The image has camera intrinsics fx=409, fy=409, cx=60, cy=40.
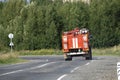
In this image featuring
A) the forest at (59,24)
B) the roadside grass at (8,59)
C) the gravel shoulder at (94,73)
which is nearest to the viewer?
the gravel shoulder at (94,73)

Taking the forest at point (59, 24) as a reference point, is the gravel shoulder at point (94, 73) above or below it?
below

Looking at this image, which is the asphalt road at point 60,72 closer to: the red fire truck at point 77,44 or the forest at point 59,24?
the red fire truck at point 77,44

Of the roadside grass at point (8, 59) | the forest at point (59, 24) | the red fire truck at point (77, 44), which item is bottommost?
the roadside grass at point (8, 59)

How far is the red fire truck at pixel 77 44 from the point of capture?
1667 inches

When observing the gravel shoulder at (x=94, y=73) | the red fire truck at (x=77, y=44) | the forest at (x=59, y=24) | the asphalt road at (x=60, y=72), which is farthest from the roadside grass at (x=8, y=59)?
the forest at (x=59, y=24)

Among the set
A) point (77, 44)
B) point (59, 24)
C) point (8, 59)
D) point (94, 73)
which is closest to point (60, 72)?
point (94, 73)

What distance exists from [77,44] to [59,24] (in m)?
43.9

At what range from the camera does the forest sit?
79500mm

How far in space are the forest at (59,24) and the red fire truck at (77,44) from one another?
34950mm

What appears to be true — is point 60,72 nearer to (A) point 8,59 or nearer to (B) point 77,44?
(B) point 77,44

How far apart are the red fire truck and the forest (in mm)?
34950

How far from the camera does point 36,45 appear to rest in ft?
274

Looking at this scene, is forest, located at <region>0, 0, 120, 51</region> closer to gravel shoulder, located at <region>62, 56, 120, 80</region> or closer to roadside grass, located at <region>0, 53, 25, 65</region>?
roadside grass, located at <region>0, 53, 25, 65</region>

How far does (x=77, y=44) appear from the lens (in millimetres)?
42906
